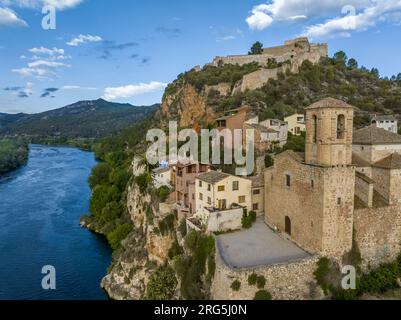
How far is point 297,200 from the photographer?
60.4 ft

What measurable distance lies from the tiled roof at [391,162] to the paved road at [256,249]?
6.50 meters

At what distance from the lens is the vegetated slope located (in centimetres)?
4200

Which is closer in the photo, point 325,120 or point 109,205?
point 325,120

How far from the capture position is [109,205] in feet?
127

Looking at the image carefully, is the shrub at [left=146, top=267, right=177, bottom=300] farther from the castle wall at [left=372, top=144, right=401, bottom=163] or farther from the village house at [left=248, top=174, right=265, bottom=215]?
the castle wall at [left=372, top=144, right=401, bottom=163]

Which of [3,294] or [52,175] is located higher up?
[52,175]

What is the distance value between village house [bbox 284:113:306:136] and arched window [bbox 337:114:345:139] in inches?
665

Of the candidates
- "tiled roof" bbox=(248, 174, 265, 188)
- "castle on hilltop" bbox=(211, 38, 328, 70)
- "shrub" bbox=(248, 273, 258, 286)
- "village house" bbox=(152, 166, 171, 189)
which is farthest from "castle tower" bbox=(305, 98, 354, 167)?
"castle on hilltop" bbox=(211, 38, 328, 70)

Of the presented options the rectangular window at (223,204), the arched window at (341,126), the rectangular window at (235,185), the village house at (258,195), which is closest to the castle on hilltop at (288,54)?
the village house at (258,195)

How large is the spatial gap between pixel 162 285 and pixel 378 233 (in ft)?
42.4

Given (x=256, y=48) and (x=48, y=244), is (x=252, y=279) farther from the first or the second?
(x=256, y=48)
